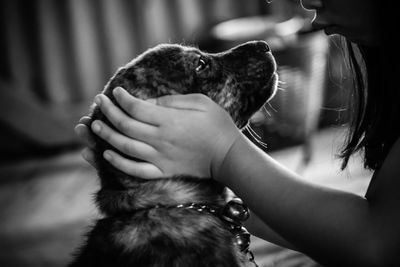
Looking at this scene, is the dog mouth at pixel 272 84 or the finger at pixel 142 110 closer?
the finger at pixel 142 110

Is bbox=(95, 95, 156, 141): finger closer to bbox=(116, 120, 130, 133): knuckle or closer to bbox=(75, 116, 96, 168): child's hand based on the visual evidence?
bbox=(116, 120, 130, 133): knuckle

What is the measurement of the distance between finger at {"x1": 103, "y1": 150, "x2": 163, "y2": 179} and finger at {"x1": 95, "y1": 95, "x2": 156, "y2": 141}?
0.21ft

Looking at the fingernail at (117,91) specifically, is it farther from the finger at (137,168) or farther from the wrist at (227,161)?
the wrist at (227,161)

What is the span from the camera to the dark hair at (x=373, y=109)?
1282 mm

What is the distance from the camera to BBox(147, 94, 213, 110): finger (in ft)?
3.59

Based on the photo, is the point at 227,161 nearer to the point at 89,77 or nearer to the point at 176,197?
the point at 176,197

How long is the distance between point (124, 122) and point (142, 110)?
1.9 inches

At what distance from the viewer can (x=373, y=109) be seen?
1.40 m

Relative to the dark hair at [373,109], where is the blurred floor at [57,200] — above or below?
below

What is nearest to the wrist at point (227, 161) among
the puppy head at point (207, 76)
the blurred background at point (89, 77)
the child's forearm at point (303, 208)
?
the child's forearm at point (303, 208)

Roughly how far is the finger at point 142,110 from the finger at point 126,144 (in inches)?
2.0

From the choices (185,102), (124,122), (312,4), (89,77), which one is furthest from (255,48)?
(89,77)

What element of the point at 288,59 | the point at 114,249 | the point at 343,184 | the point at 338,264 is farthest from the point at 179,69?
the point at 288,59

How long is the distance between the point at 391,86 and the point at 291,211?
47cm
